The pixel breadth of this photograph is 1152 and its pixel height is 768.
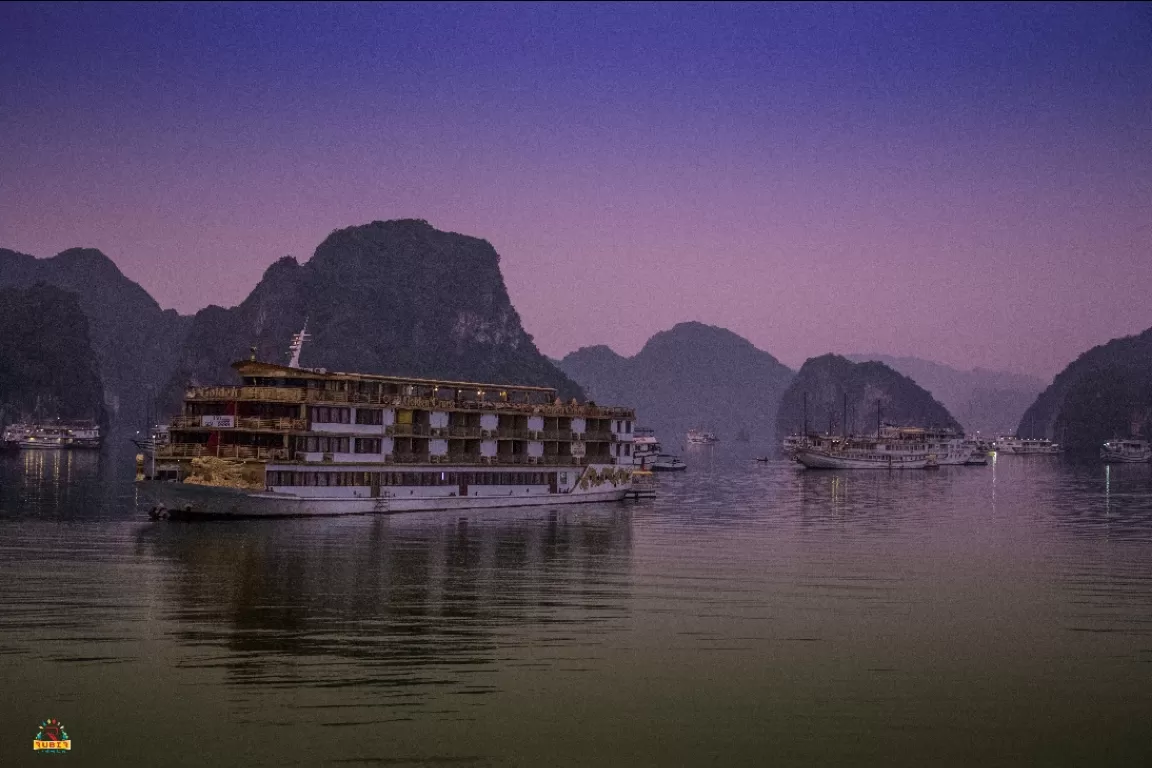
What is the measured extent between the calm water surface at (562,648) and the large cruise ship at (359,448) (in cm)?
409

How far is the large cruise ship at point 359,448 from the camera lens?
6038cm

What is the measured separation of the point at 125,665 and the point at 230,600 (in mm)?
9021

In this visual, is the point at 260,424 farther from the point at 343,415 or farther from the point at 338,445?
the point at 343,415

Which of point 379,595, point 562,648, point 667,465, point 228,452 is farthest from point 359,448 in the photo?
point 667,465

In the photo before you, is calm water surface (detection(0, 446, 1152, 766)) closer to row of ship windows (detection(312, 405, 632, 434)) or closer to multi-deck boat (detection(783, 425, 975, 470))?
row of ship windows (detection(312, 405, 632, 434))

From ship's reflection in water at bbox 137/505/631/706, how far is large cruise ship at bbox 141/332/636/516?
2571 millimetres

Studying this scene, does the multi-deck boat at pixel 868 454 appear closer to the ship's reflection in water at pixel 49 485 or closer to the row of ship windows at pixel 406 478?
the ship's reflection in water at pixel 49 485

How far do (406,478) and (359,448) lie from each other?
3.73m

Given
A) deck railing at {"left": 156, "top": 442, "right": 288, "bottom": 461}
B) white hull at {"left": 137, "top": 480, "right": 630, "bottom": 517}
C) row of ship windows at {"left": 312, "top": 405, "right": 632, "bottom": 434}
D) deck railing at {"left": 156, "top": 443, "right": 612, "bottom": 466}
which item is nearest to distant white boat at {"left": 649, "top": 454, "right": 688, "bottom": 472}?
deck railing at {"left": 156, "top": 443, "right": 612, "bottom": 466}

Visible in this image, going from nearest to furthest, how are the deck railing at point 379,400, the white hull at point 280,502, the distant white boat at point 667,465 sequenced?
the white hull at point 280,502, the deck railing at point 379,400, the distant white boat at point 667,465

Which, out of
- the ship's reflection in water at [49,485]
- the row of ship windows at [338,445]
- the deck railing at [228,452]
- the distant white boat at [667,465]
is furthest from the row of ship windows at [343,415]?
the distant white boat at [667,465]

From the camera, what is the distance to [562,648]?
29719mm

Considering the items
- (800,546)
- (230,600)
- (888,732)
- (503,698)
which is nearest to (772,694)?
(888,732)

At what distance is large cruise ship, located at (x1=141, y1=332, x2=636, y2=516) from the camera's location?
60.4 metres
